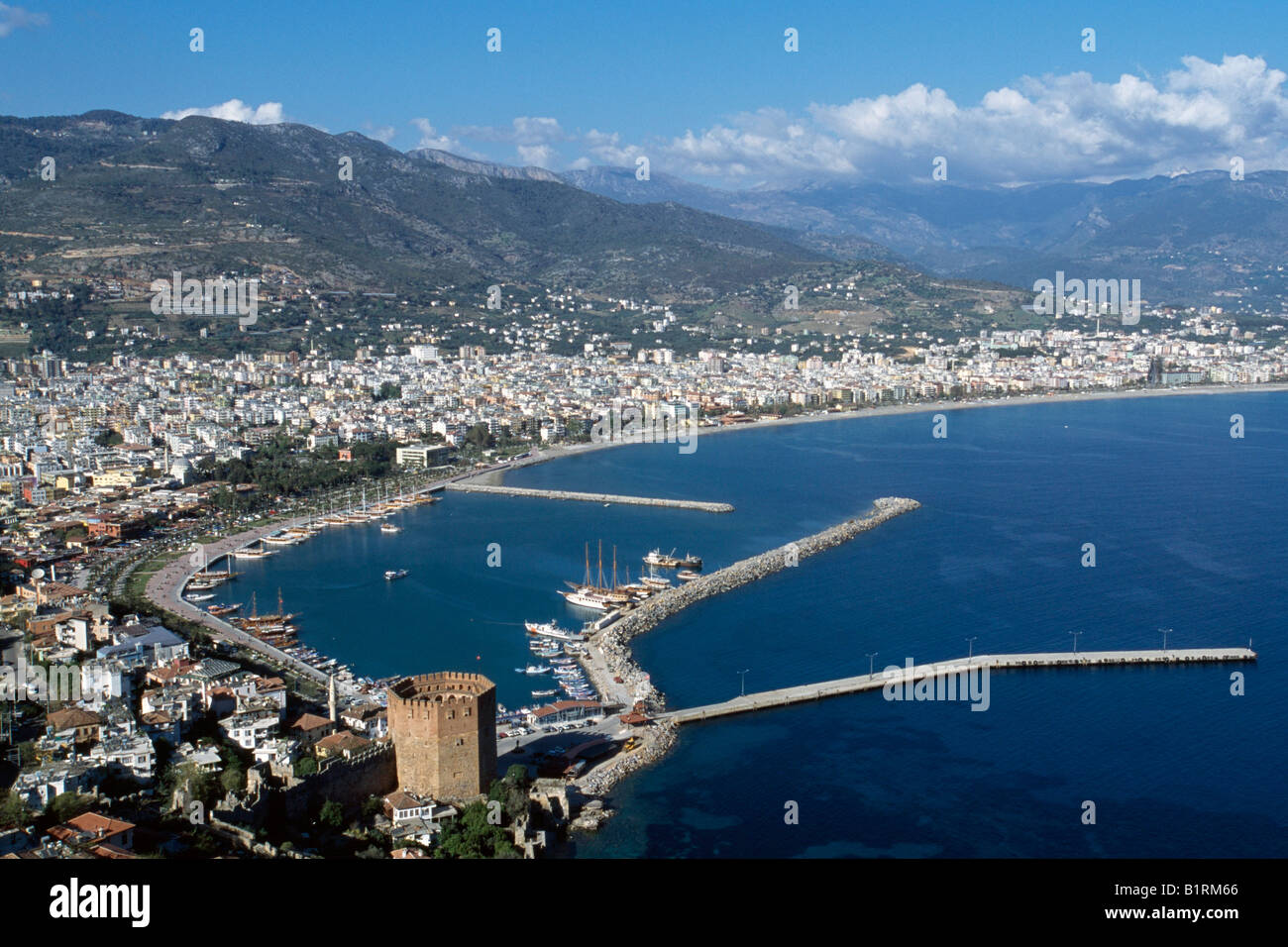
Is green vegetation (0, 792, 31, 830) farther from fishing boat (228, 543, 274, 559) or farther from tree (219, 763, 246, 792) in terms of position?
fishing boat (228, 543, 274, 559)

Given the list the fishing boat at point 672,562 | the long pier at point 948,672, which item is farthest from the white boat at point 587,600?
the long pier at point 948,672

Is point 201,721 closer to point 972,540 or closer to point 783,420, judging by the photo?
point 972,540

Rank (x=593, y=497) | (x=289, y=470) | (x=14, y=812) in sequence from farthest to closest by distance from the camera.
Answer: (x=289, y=470), (x=593, y=497), (x=14, y=812)

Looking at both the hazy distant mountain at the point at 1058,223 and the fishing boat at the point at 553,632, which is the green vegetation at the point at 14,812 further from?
the hazy distant mountain at the point at 1058,223

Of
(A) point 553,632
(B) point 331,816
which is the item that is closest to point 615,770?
(B) point 331,816

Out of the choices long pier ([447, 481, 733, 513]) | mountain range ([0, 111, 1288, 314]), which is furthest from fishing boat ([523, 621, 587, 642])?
mountain range ([0, 111, 1288, 314])

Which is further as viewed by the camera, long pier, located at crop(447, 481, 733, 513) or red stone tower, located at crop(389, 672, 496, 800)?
long pier, located at crop(447, 481, 733, 513)

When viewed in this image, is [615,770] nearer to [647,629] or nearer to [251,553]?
[647,629]
